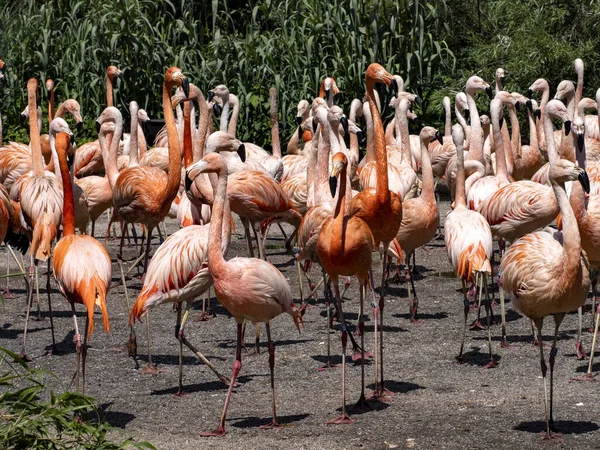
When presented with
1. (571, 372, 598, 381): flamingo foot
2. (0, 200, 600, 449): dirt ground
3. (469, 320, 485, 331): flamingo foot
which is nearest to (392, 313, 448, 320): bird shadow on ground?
(0, 200, 600, 449): dirt ground

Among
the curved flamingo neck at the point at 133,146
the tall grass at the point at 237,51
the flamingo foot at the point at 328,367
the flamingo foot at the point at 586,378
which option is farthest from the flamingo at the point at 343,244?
the tall grass at the point at 237,51

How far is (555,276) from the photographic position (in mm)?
5465

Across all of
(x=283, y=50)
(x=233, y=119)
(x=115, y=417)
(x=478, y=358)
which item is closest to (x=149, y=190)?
(x=115, y=417)

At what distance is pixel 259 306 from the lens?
5590 millimetres

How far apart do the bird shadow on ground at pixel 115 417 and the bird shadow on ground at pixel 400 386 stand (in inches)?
59.4

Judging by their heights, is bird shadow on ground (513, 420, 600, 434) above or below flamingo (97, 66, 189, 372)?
below

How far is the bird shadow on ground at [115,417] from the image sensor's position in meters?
5.63

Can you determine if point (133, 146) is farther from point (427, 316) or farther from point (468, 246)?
point (468, 246)

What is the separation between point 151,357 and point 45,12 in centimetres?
925

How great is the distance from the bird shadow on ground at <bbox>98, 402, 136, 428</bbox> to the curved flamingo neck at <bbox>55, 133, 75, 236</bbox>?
1.13 m

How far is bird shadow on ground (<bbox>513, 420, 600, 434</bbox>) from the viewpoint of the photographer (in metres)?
5.35

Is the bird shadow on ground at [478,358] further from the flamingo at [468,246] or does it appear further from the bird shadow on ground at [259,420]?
the bird shadow on ground at [259,420]

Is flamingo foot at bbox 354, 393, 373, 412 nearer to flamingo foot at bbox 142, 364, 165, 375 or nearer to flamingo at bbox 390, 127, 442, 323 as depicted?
flamingo foot at bbox 142, 364, 165, 375

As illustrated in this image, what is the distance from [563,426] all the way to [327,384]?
156 cm
